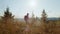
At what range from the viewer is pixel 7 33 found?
295 inches

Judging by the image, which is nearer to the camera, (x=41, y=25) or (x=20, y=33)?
(x=20, y=33)

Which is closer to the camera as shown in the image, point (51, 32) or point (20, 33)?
point (20, 33)

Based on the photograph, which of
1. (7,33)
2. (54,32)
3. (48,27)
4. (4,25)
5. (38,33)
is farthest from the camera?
(48,27)

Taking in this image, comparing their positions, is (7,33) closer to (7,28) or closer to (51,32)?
(7,28)

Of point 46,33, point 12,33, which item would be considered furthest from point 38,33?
point 12,33

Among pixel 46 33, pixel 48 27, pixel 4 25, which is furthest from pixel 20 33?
pixel 48 27

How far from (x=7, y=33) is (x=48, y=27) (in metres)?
3.55

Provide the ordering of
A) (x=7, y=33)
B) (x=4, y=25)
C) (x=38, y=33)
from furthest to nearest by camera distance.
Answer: (x=38, y=33)
(x=4, y=25)
(x=7, y=33)

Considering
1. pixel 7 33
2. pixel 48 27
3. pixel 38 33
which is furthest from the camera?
pixel 48 27

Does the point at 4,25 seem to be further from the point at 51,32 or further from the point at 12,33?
the point at 51,32

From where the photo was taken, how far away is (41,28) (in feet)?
32.4

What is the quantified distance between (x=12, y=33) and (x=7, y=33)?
0.26 m

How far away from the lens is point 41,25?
33.5 feet

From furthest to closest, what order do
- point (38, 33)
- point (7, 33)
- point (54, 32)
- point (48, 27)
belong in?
point (48, 27)
point (54, 32)
point (38, 33)
point (7, 33)
